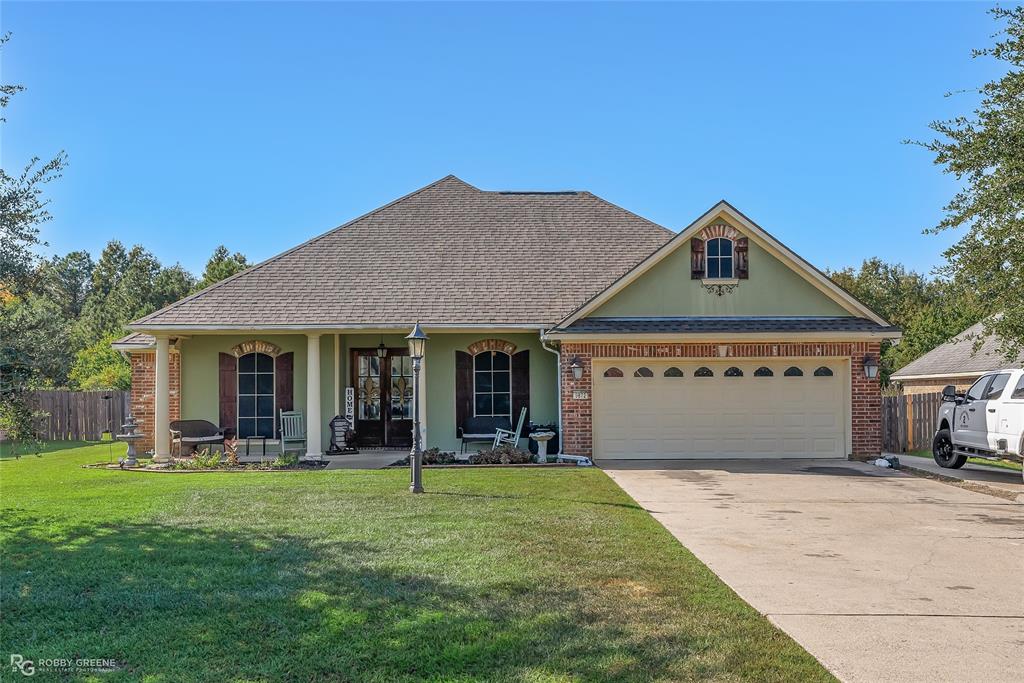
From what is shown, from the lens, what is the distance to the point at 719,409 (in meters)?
16.6

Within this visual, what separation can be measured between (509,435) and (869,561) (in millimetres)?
10419

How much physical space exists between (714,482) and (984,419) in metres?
4.95

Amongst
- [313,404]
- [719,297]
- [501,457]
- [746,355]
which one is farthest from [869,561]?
[313,404]

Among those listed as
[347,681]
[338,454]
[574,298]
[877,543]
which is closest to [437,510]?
[877,543]

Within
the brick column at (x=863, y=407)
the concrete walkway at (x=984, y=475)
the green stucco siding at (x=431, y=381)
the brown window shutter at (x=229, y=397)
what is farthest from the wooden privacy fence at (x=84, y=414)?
the concrete walkway at (x=984, y=475)

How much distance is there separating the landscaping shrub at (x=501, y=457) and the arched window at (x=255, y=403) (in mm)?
4818

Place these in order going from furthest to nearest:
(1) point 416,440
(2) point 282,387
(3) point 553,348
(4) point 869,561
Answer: (2) point 282,387 → (3) point 553,348 → (1) point 416,440 → (4) point 869,561

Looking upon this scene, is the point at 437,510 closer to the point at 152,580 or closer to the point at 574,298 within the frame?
the point at 152,580

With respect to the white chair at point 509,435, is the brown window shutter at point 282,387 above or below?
above

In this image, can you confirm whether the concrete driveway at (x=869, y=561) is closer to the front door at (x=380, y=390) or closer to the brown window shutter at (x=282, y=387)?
the front door at (x=380, y=390)

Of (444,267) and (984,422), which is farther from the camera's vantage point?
(444,267)

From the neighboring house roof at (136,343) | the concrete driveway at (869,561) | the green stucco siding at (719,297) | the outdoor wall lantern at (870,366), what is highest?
the green stucco siding at (719,297)

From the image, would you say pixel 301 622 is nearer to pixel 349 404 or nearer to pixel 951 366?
pixel 349 404

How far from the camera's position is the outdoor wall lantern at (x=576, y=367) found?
1616 cm
